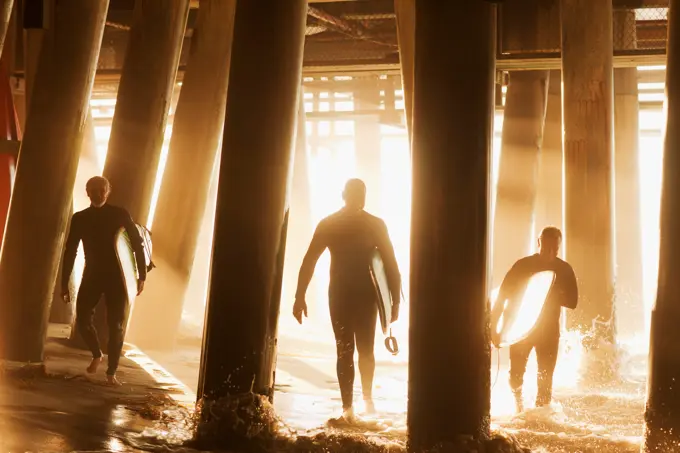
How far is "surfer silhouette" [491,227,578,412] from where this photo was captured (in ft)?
24.7

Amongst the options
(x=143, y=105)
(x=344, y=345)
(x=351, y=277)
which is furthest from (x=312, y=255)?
(x=143, y=105)

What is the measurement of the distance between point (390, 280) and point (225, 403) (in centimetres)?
196

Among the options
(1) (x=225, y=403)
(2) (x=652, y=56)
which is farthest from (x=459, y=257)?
(2) (x=652, y=56)

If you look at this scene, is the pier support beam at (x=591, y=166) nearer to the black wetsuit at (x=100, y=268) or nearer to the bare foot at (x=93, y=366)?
the black wetsuit at (x=100, y=268)

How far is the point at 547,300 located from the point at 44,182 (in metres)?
5.21

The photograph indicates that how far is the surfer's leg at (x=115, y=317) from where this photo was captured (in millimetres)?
7863

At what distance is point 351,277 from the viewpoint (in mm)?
7031

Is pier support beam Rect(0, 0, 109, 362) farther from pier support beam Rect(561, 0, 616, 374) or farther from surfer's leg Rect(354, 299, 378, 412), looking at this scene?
pier support beam Rect(561, 0, 616, 374)

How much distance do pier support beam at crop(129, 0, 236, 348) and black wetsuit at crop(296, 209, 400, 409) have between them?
14.1ft

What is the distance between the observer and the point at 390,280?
7160 mm

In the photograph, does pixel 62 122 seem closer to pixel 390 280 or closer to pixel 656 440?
pixel 390 280

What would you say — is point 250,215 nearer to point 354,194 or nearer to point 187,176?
point 354,194

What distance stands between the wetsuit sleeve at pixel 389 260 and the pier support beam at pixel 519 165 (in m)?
6.17

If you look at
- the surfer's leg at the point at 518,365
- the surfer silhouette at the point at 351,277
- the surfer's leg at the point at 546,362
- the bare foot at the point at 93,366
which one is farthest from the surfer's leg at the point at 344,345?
the bare foot at the point at 93,366
